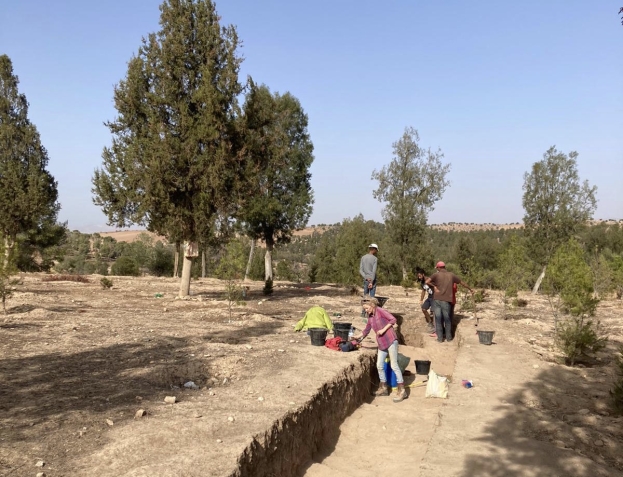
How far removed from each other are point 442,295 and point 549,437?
5.09 meters

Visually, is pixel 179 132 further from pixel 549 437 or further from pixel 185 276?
pixel 549 437

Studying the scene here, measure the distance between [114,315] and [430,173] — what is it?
24158 mm

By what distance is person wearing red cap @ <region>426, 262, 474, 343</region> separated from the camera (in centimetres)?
1102

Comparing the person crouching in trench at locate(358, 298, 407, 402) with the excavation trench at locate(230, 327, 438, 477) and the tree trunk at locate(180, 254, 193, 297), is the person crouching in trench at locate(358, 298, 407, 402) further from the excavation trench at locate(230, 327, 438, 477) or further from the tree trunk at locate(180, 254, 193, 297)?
the tree trunk at locate(180, 254, 193, 297)

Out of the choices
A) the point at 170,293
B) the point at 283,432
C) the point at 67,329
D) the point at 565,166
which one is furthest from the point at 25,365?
the point at 565,166

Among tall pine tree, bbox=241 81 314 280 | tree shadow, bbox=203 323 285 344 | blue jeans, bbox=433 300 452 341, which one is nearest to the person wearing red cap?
blue jeans, bbox=433 300 452 341

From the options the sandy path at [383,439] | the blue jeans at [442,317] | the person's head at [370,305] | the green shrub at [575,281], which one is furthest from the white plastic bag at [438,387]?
the green shrub at [575,281]

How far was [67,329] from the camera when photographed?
966 centimetres

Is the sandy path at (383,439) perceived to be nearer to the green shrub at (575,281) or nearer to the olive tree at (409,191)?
the green shrub at (575,281)

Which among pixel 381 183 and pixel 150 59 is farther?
pixel 381 183

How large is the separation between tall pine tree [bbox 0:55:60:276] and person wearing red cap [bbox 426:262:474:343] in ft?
67.6

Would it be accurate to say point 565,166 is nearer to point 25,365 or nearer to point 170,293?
point 170,293

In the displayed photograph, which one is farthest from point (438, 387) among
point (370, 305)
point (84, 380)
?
point (84, 380)

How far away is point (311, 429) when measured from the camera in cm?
634
